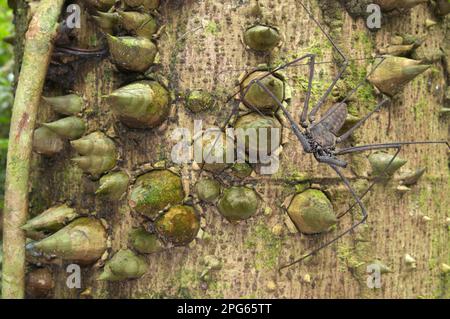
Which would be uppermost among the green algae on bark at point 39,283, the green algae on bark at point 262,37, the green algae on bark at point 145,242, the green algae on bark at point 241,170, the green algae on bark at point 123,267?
the green algae on bark at point 262,37

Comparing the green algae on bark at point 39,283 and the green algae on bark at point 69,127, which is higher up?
the green algae on bark at point 69,127

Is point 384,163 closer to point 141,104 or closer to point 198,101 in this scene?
point 198,101

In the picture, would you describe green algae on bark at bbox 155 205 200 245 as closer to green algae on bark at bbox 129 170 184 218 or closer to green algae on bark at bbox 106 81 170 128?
green algae on bark at bbox 129 170 184 218

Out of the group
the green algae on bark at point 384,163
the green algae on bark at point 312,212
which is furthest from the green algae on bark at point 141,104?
the green algae on bark at point 384,163

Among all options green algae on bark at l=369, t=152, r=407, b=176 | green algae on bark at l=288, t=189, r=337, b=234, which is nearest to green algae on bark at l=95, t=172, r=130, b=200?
green algae on bark at l=288, t=189, r=337, b=234

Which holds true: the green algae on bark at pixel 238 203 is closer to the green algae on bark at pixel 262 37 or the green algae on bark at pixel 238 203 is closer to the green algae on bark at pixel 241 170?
the green algae on bark at pixel 241 170
